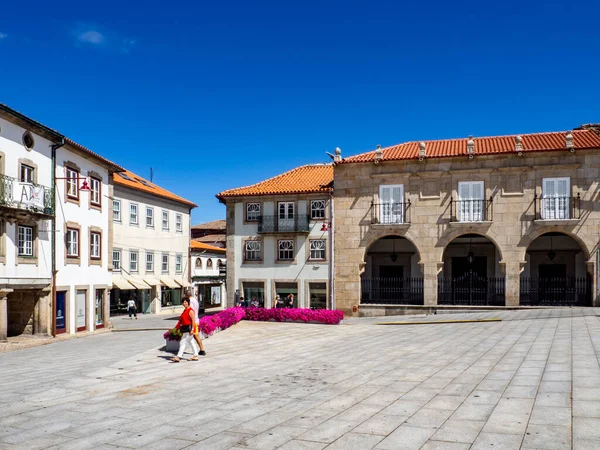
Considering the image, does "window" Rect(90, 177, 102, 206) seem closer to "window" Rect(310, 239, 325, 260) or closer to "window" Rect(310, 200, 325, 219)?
"window" Rect(310, 200, 325, 219)

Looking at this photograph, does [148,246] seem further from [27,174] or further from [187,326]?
[187,326]

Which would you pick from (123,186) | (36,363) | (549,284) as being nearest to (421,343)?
(36,363)

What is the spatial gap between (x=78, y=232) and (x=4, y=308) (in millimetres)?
5562

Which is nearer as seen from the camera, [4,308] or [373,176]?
[4,308]

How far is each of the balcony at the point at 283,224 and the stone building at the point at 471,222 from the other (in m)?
2.53

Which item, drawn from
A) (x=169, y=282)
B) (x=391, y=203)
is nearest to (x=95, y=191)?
(x=391, y=203)

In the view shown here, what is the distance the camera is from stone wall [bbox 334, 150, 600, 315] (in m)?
28.9

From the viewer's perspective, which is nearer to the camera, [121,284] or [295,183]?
[295,183]

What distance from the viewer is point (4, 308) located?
20.8 meters

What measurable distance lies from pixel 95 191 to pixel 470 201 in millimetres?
18995

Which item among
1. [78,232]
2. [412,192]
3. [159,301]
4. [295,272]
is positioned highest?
[412,192]

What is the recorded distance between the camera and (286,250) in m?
35.2

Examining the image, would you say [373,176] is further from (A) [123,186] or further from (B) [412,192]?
(A) [123,186]

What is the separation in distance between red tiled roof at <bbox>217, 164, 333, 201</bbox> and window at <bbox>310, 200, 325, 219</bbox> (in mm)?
735
